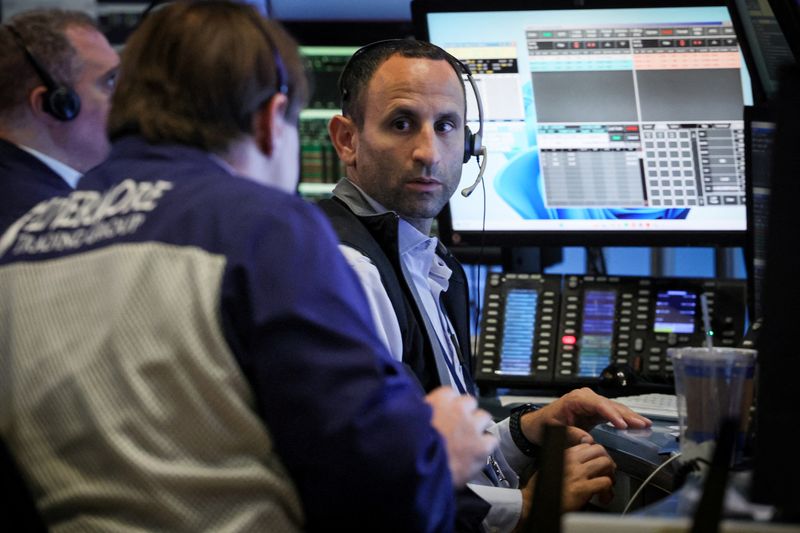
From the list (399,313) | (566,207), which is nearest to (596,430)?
(399,313)

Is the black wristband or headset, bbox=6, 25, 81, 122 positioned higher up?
headset, bbox=6, 25, 81, 122

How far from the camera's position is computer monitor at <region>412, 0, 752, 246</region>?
2.52 meters

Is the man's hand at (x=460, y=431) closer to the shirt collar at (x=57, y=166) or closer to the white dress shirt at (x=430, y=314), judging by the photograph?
the white dress shirt at (x=430, y=314)

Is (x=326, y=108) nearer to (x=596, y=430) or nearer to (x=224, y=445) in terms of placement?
(x=596, y=430)

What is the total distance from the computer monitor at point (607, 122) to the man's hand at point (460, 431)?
54.0 inches

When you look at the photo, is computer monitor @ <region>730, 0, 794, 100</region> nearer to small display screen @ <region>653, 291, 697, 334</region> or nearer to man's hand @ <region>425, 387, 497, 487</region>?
small display screen @ <region>653, 291, 697, 334</region>

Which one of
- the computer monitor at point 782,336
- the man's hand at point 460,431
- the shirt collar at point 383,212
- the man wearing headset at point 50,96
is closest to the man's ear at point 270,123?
the man's hand at point 460,431

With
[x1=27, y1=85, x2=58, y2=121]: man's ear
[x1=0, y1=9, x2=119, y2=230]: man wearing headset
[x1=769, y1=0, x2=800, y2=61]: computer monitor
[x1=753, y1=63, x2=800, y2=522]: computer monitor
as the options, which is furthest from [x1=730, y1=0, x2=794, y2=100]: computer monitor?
[x1=27, y1=85, x2=58, y2=121]: man's ear

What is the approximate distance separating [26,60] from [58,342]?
1.40 m

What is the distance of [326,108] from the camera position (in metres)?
3.95

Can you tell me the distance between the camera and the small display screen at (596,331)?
239 centimetres

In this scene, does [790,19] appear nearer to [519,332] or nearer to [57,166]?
[519,332]

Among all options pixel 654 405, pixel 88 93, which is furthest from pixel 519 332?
pixel 88 93

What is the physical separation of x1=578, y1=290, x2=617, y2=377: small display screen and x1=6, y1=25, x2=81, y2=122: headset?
1161mm
